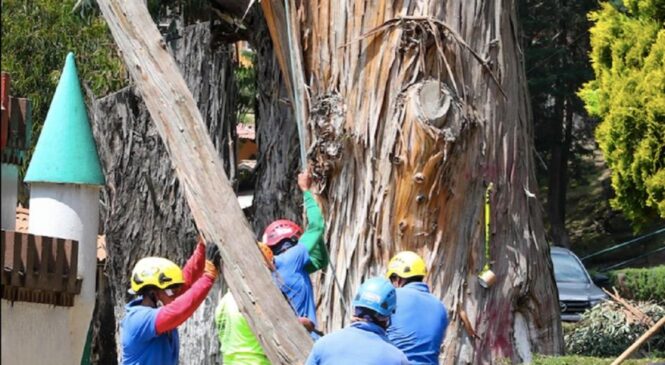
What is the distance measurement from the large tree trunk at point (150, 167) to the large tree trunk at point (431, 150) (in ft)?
12.8

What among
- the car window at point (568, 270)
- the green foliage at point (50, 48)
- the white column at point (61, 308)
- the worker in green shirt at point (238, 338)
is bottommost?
the car window at point (568, 270)

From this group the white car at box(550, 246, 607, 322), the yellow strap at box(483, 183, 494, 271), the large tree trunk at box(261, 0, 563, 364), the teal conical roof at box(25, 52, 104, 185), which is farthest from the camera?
the white car at box(550, 246, 607, 322)

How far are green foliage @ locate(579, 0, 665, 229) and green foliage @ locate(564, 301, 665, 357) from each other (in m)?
2.19

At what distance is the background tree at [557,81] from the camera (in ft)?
103

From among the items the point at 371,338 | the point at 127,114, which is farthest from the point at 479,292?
the point at 127,114

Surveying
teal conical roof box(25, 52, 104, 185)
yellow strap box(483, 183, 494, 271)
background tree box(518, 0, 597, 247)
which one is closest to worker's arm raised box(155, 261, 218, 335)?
teal conical roof box(25, 52, 104, 185)

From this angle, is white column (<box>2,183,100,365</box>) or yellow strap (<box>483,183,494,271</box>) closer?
white column (<box>2,183,100,365</box>)

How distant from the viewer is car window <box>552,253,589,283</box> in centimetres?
2148

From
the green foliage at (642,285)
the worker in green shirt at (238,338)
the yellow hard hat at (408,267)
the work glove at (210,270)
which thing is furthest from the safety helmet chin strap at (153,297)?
the green foliage at (642,285)

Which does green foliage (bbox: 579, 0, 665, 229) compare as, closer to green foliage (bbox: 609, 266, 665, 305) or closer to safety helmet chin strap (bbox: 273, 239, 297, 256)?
safety helmet chin strap (bbox: 273, 239, 297, 256)

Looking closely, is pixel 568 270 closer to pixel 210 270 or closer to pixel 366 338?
pixel 210 270

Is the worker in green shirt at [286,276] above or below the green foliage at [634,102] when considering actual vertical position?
below

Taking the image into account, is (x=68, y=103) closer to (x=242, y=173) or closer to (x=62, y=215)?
(x=62, y=215)

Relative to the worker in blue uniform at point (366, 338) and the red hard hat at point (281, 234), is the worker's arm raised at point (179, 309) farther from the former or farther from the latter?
the red hard hat at point (281, 234)
